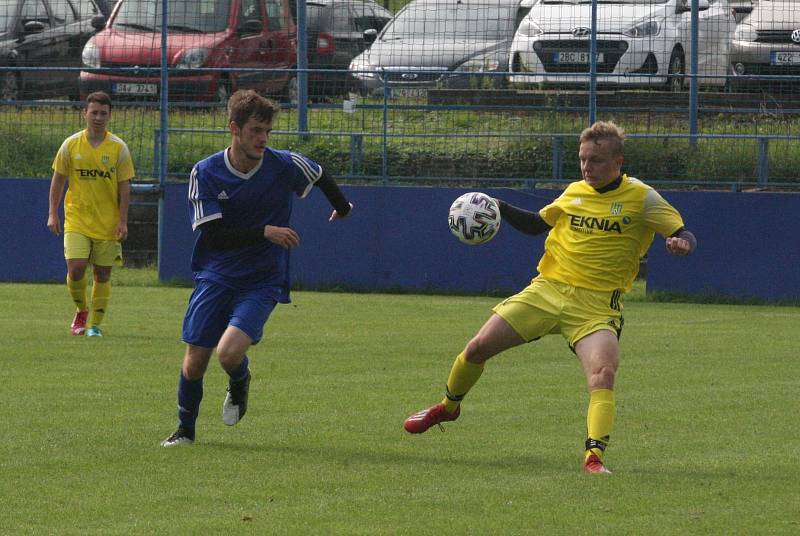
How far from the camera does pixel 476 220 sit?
7840 mm

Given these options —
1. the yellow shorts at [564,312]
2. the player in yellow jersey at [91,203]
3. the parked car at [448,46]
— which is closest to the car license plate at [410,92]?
Result: the parked car at [448,46]

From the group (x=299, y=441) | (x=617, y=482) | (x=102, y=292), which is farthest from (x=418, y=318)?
(x=617, y=482)

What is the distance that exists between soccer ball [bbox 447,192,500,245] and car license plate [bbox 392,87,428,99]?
32.9ft

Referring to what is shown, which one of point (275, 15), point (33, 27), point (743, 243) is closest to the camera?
point (743, 243)

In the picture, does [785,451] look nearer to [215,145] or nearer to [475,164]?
[475,164]

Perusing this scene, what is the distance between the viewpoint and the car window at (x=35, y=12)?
2000 centimetres

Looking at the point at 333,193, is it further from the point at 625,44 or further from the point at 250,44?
the point at 250,44

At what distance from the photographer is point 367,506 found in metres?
6.20

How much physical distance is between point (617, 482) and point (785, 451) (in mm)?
1314

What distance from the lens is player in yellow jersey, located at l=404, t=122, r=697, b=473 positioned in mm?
7348

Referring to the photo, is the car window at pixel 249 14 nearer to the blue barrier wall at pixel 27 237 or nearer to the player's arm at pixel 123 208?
the blue barrier wall at pixel 27 237

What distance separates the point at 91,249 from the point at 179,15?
6464 millimetres

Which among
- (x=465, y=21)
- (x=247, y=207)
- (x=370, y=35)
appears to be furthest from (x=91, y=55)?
(x=247, y=207)

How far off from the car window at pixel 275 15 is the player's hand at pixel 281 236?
11883 mm
